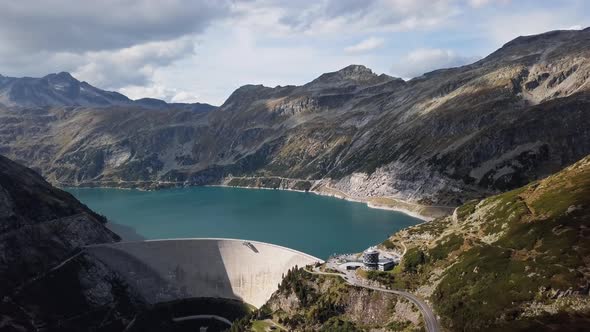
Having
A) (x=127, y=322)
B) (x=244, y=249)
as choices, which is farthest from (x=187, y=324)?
(x=244, y=249)

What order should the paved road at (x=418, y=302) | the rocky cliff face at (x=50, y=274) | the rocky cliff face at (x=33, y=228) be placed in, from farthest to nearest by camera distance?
the rocky cliff face at (x=33, y=228)
the rocky cliff face at (x=50, y=274)
the paved road at (x=418, y=302)

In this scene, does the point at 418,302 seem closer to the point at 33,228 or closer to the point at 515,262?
the point at 515,262

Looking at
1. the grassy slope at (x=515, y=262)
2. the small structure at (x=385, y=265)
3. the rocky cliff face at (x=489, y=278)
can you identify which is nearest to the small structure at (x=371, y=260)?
the small structure at (x=385, y=265)

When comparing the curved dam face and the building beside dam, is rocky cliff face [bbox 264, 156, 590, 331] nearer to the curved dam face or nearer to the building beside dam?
the building beside dam

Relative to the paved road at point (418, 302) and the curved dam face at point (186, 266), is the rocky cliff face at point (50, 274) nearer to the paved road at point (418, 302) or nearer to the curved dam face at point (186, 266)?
the curved dam face at point (186, 266)

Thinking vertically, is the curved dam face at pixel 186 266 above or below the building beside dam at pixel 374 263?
below

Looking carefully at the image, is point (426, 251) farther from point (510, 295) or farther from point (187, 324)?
point (187, 324)

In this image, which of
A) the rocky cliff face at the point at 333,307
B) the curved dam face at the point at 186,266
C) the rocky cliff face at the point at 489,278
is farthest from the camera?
the curved dam face at the point at 186,266
